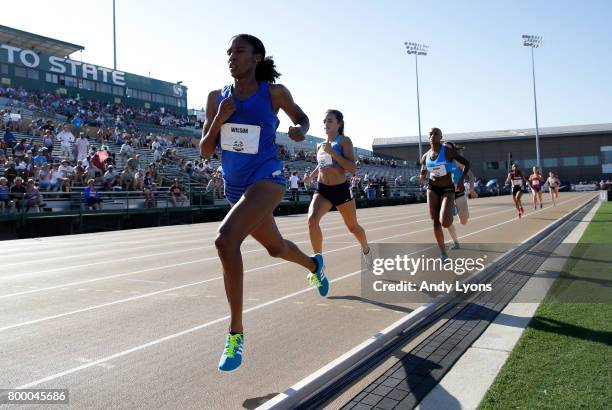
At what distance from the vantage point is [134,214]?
1952 centimetres

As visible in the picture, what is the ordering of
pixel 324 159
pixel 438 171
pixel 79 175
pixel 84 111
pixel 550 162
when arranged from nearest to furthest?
pixel 324 159 → pixel 438 171 → pixel 79 175 → pixel 84 111 → pixel 550 162

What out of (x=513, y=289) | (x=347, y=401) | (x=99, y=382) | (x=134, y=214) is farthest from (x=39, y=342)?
(x=134, y=214)

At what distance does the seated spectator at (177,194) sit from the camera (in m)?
21.4

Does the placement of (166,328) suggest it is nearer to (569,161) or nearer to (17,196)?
(17,196)

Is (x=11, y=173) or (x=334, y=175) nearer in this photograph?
(x=334, y=175)

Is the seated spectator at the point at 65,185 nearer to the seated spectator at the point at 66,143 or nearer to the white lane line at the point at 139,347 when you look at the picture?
the seated spectator at the point at 66,143

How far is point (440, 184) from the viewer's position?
7.61 meters

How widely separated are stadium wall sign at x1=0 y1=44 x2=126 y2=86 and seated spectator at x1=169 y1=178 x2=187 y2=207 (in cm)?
2726

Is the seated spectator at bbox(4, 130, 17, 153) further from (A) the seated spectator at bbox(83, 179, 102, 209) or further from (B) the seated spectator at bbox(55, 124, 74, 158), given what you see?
(A) the seated spectator at bbox(83, 179, 102, 209)

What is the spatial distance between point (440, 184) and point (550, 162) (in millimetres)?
75470

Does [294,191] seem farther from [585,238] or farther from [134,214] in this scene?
[585,238]

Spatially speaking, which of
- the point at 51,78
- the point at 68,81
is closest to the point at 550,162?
the point at 68,81

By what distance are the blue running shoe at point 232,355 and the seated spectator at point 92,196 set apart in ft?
53.1

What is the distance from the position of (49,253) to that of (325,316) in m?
8.15
